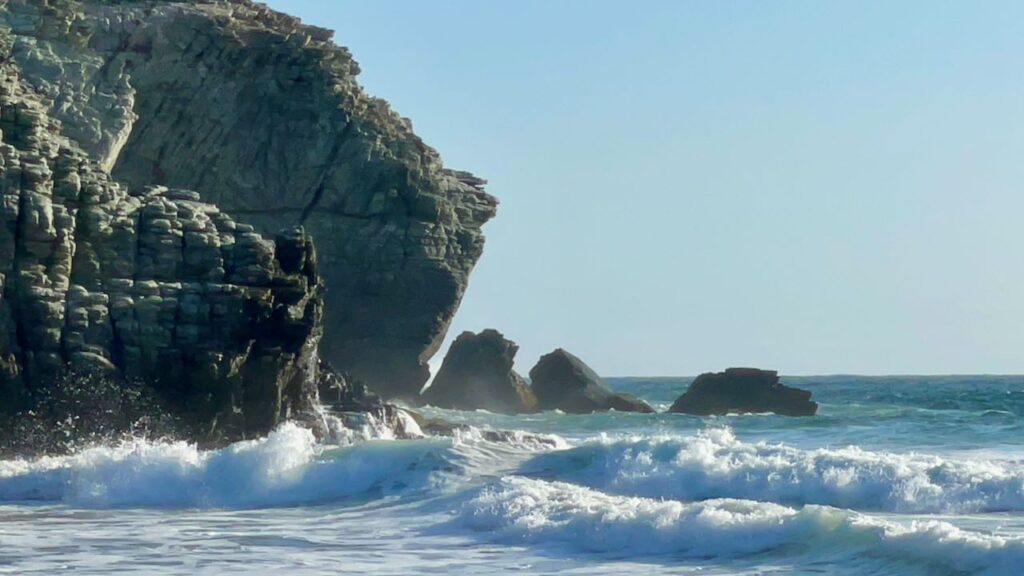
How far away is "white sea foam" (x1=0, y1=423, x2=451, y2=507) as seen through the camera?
30.1 m

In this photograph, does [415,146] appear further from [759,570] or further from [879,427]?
[759,570]

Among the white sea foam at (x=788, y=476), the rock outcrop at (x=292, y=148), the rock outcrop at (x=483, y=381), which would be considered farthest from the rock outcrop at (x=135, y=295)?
the rock outcrop at (x=483, y=381)

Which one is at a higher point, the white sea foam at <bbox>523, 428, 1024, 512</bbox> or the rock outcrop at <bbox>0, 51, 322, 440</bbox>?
the rock outcrop at <bbox>0, 51, 322, 440</bbox>

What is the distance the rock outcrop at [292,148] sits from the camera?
52.1 metres

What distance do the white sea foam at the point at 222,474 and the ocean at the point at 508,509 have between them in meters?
0.05

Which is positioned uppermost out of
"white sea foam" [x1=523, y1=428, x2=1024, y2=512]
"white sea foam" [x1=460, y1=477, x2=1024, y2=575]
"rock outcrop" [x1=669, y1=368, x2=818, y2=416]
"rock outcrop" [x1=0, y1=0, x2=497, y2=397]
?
"rock outcrop" [x1=0, y1=0, x2=497, y2=397]

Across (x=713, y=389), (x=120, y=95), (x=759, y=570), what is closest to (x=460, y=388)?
(x=713, y=389)

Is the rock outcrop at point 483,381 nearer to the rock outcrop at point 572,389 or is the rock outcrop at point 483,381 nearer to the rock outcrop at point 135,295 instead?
the rock outcrop at point 572,389

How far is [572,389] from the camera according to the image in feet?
221

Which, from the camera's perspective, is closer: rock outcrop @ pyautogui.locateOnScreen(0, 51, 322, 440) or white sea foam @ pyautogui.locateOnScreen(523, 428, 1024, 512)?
white sea foam @ pyautogui.locateOnScreen(523, 428, 1024, 512)

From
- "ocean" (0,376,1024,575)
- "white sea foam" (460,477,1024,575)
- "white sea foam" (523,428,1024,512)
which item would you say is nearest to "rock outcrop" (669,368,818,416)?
"ocean" (0,376,1024,575)

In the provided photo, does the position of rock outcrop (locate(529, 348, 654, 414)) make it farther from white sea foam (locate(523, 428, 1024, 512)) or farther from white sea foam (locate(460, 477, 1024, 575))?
white sea foam (locate(460, 477, 1024, 575))

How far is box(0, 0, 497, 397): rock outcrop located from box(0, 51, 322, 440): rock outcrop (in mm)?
11689

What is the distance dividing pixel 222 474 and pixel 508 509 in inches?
331
